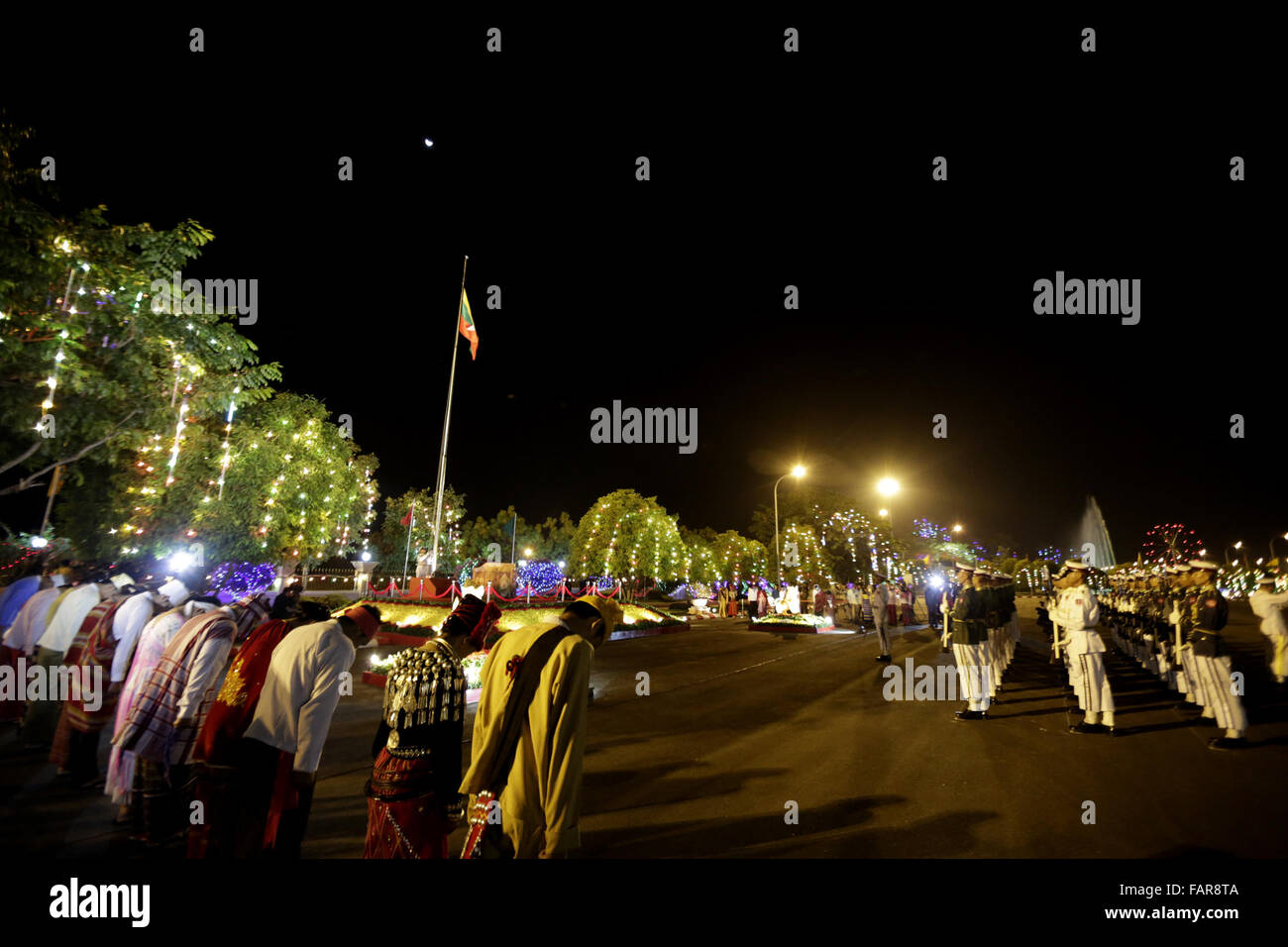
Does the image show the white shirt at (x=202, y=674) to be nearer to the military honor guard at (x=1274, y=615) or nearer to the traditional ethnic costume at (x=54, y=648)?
the traditional ethnic costume at (x=54, y=648)

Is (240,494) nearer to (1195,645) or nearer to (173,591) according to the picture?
(173,591)

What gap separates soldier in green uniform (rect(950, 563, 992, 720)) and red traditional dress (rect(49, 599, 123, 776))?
1044cm

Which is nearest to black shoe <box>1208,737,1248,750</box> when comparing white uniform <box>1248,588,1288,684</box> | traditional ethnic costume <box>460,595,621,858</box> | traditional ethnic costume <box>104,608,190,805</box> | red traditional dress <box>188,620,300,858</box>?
white uniform <box>1248,588,1288,684</box>

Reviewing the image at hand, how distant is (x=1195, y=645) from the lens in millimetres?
7398

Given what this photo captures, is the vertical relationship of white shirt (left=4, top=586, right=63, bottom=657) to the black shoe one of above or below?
above

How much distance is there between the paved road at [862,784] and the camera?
4.14 metres

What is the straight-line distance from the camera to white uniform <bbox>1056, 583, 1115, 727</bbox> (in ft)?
24.0

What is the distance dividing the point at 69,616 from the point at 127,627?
1.78 m

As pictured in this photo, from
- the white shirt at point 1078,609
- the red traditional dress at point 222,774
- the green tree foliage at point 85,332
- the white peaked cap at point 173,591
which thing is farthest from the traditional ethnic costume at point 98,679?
the white shirt at point 1078,609

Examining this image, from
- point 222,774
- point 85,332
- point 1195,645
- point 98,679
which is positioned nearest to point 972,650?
point 1195,645

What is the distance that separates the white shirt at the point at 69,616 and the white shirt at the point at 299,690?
5.41 meters

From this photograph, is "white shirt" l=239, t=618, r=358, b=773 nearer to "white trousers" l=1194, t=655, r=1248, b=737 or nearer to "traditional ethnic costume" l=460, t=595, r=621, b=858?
"traditional ethnic costume" l=460, t=595, r=621, b=858

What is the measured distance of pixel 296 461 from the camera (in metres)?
24.2
